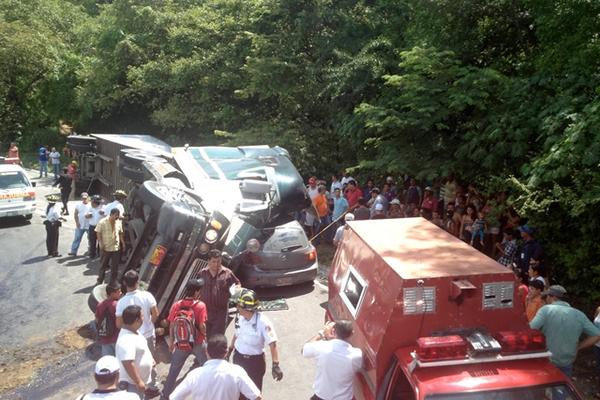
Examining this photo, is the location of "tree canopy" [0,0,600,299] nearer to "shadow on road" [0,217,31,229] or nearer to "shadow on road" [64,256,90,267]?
"shadow on road" [0,217,31,229]

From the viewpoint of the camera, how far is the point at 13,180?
16.8 meters

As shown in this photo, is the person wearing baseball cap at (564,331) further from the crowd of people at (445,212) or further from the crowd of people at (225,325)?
the crowd of people at (445,212)

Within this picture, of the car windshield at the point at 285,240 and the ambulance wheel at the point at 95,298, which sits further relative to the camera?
the car windshield at the point at 285,240

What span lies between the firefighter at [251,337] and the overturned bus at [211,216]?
2568mm

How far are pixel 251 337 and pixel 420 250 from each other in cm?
224

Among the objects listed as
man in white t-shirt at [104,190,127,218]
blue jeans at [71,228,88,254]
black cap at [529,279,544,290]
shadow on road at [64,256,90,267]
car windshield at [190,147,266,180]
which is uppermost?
car windshield at [190,147,266,180]

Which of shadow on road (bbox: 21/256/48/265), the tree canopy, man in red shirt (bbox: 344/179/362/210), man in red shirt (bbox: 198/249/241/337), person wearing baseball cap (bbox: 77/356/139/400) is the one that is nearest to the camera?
person wearing baseball cap (bbox: 77/356/139/400)

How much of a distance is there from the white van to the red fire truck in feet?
43.1

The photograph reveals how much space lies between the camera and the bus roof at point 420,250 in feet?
19.0

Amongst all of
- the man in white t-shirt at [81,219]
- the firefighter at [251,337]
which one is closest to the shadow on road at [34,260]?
the man in white t-shirt at [81,219]

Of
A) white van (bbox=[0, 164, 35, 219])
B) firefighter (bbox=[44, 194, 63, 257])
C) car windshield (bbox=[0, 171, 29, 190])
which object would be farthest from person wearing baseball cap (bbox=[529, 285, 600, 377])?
car windshield (bbox=[0, 171, 29, 190])

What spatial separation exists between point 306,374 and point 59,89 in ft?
108

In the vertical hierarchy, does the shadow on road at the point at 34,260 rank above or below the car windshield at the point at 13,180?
below

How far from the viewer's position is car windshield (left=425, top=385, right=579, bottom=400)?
15.7 ft
